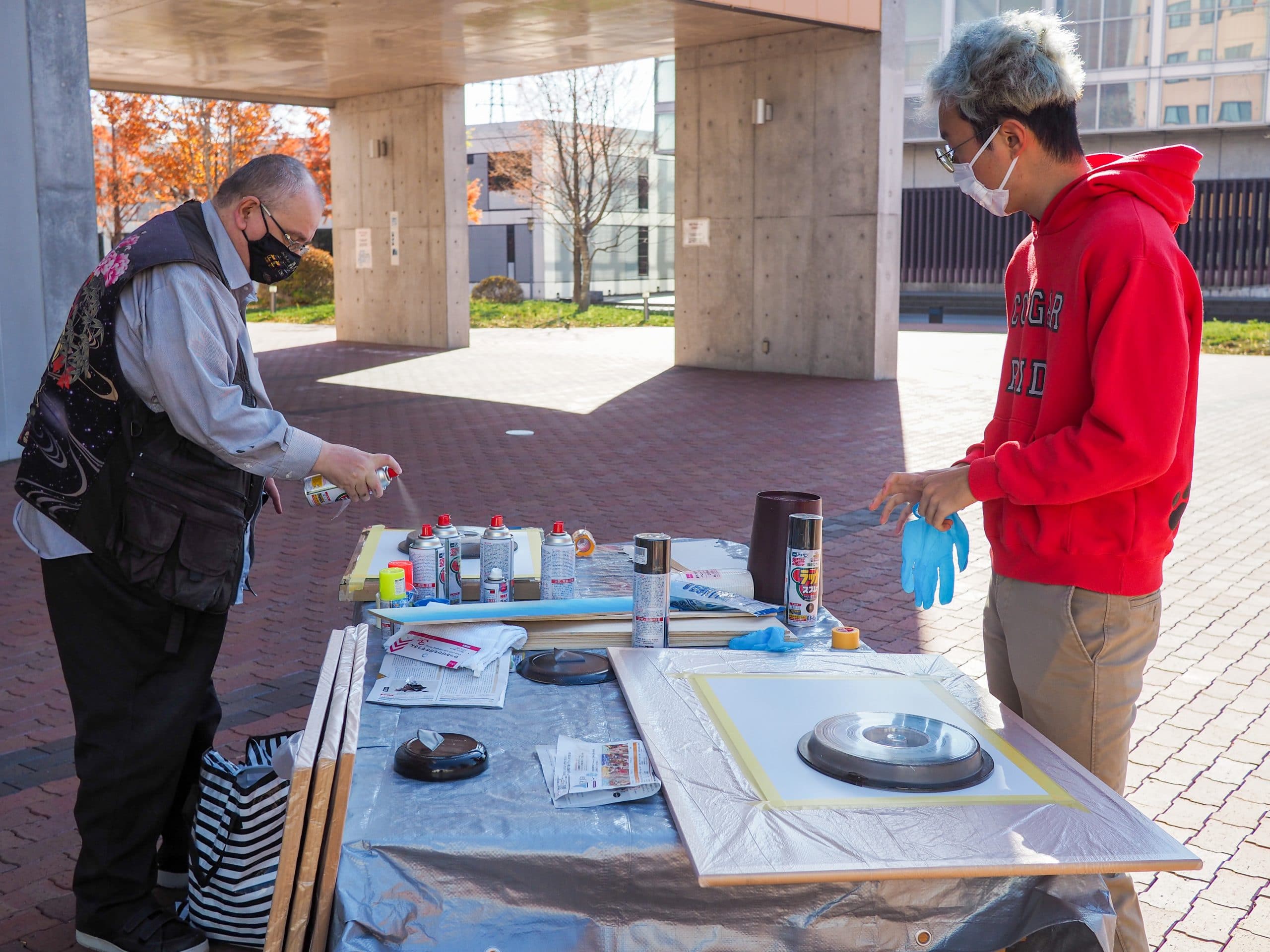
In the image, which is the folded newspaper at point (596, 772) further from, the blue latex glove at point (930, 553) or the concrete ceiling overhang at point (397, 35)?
the concrete ceiling overhang at point (397, 35)

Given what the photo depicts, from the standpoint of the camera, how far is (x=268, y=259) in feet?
9.74

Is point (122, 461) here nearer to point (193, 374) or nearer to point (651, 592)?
point (193, 374)

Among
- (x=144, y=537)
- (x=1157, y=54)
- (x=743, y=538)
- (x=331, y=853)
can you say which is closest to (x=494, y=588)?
(x=144, y=537)

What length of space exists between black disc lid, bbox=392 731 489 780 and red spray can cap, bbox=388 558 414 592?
877 mm

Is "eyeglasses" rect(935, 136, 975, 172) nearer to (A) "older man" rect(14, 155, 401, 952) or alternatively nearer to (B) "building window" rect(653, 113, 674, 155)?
(A) "older man" rect(14, 155, 401, 952)

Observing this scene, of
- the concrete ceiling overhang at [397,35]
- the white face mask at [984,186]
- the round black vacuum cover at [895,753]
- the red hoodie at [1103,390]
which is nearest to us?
the round black vacuum cover at [895,753]

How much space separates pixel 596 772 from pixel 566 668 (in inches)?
20.7

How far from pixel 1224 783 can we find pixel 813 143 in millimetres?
13166

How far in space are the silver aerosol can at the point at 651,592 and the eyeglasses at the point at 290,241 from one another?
3.58ft

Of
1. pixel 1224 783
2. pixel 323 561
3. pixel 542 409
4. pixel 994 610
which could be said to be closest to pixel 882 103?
pixel 542 409

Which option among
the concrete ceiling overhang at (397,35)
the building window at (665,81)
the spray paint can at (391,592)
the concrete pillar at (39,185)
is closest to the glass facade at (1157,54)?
the building window at (665,81)

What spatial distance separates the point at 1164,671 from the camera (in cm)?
520

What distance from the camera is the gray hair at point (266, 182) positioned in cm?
287

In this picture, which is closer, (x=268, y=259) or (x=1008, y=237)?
(x=268, y=259)
